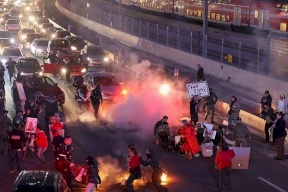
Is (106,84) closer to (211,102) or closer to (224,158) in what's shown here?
(211,102)

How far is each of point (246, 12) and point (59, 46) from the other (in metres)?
14.4

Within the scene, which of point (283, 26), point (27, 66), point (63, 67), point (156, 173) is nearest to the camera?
point (156, 173)

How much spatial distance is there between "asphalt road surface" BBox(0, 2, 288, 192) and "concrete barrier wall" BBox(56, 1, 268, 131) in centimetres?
156

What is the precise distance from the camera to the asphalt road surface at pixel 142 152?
1827cm

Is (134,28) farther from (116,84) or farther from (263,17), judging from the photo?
(116,84)

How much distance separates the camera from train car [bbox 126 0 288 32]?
146ft

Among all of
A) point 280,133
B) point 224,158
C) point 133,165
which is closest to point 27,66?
point 280,133

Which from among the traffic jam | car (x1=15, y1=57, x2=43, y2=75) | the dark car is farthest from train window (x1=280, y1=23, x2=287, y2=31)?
the dark car

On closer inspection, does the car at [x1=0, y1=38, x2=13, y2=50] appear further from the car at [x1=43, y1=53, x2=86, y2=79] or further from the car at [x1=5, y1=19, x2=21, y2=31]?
the car at [x1=5, y1=19, x2=21, y2=31]

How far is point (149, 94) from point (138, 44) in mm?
23647

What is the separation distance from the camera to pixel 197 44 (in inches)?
1842

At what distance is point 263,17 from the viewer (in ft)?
159

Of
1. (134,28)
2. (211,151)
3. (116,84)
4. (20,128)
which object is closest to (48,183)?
(20,128)

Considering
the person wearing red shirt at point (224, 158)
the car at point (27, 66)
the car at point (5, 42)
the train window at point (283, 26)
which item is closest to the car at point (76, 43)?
the car at point (5, 42)
